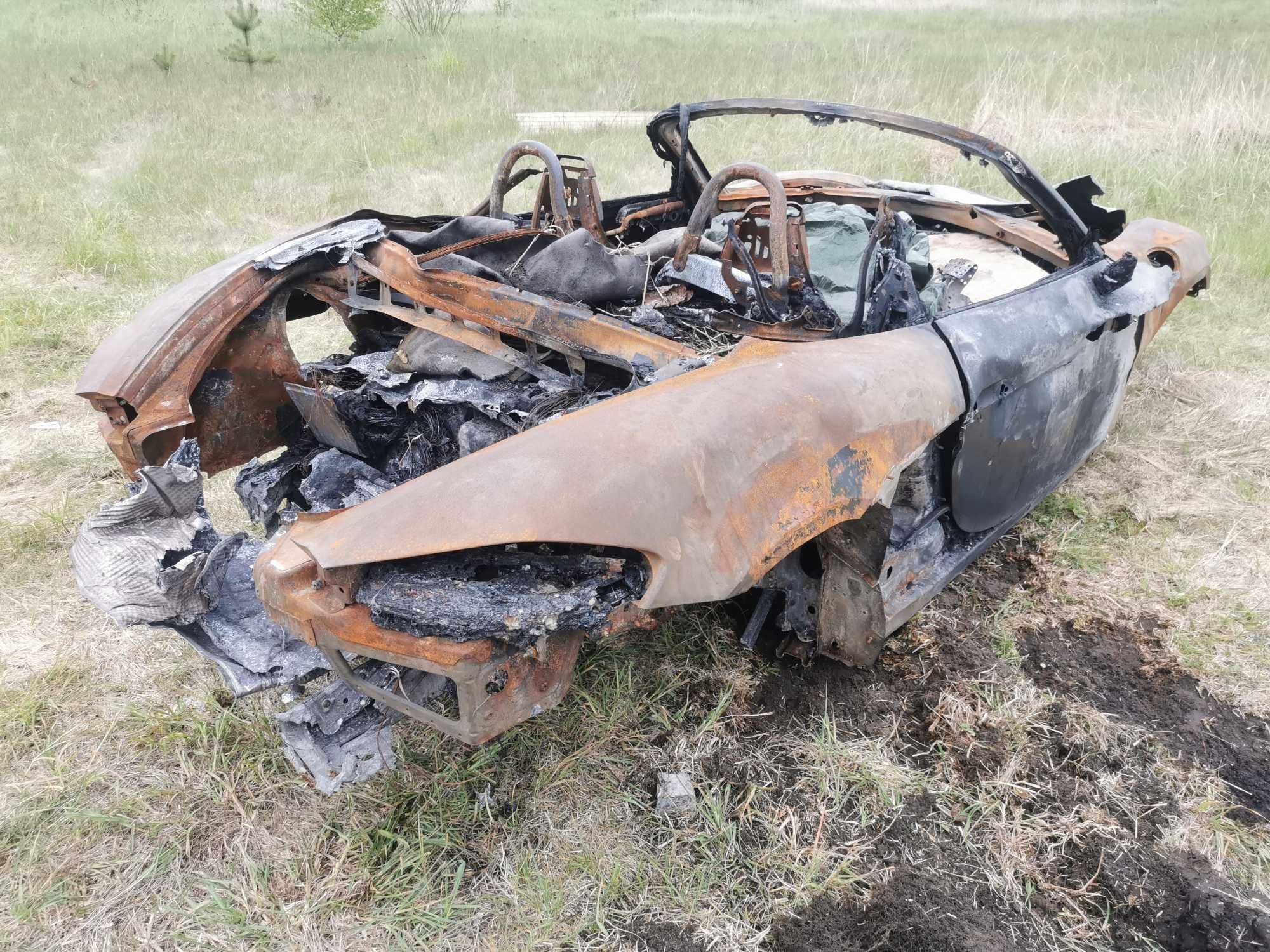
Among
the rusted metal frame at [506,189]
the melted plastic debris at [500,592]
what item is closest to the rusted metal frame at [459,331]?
the rusted metal frame at [506,189]

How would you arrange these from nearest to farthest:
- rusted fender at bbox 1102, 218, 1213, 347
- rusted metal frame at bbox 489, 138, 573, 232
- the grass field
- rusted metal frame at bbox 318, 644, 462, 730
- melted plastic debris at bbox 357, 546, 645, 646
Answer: melted plastic debris at bbox 357, 546, 645, 646
rusted metal frame at bbox 318, 644, 462, 730
the grass field
rusted metal frame at bbox 489, 138, 573, 232
rusted fender at bbox 1102, 218, 1213, 347

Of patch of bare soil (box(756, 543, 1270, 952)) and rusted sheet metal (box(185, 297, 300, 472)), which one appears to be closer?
patch of bare soil (box(756, 543, 1270, 952))

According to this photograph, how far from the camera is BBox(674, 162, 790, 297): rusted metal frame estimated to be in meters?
2.37

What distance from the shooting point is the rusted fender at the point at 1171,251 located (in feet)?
11.3

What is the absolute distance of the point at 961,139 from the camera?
2619mm

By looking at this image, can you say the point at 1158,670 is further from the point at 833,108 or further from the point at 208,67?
the point at 208,67

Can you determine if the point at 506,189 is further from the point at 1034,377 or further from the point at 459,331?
the point at 1034,377

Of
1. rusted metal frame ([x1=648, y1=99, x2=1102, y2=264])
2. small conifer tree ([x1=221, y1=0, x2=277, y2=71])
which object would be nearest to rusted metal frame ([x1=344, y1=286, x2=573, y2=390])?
rusted metal frame ([x1=648, y1=99, x2=1102, y2=264])

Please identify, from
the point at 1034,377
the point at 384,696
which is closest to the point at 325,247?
the point at 384,696

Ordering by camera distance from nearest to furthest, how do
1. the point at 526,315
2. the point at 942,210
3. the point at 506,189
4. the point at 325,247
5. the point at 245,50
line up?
the point at 526,315
the point at 325,247
the point at 506,189
the point at 942,210
the point at 245,50

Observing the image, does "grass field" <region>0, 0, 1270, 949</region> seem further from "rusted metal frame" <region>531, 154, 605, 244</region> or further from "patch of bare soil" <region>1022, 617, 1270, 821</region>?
"rusted metal frame" <region>531, 154, 605, 244</region>

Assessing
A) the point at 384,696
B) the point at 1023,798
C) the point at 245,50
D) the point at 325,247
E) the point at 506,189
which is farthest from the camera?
the point at 245,50

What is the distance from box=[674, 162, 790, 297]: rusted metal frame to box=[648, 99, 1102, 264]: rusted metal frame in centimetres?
46

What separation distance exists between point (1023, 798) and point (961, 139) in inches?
76.5
